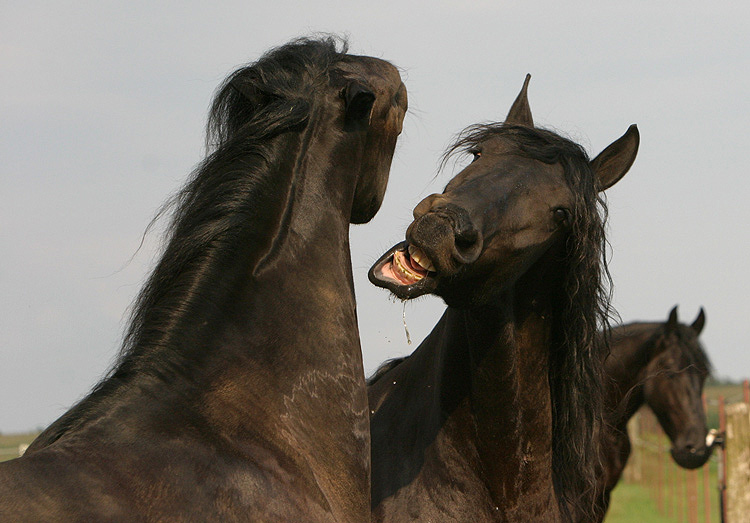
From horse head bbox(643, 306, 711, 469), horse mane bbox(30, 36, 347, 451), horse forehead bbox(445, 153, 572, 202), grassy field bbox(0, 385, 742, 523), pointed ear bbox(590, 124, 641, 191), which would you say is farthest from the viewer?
grassy field bbox(0, 385, 742, 523)

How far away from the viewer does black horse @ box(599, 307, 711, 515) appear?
7.32m

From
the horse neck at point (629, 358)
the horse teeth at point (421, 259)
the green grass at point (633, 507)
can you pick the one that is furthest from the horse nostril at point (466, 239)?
the green grass at point (633, 507)

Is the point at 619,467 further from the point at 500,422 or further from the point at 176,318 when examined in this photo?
the point at 176,318

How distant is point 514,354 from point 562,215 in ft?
1.92

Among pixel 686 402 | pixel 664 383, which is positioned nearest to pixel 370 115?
pixel 664 383

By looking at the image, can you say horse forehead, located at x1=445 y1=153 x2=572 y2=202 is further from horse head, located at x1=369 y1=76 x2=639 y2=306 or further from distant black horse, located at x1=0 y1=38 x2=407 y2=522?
distant black horse, located at x1=0 y1=38 x2=407 y2=522

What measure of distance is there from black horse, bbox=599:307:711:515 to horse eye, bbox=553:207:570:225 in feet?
10.8

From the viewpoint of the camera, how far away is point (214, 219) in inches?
109

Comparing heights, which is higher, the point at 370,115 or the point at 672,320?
the point at 370,115

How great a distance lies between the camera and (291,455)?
264 cm

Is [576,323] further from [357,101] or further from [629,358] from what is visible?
[629,358]

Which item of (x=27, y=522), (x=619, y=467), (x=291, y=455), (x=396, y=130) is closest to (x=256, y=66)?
(x=396, y=130)

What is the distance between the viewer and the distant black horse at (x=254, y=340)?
2.34 m

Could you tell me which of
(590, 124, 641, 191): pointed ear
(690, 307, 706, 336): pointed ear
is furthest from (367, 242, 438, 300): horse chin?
(690, 307, 706, 336): pointed ear
